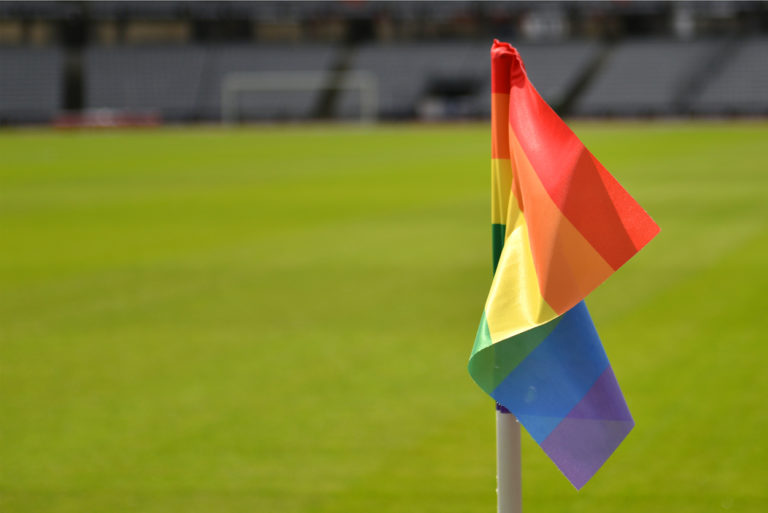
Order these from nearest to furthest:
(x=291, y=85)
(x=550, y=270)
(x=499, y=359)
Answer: (x=550, y=270) < (x=499, y=359) < (x=291, y=85)

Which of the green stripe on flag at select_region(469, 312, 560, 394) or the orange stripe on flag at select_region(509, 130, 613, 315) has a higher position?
the orange stripe on flag at select_region(509, 130, 613, 315)

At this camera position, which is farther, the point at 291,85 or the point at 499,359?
the point at 291,85

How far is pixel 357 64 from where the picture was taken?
202ft

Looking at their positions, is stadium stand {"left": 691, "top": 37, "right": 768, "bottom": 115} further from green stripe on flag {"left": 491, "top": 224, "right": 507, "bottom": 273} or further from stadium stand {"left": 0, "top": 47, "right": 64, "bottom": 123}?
green stripe on flag {"left": 491, "top": 224, "right": 507, "bottom": 273}

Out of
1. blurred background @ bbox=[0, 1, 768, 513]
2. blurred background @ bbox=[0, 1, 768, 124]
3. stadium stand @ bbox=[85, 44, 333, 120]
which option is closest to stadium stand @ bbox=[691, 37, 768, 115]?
blurred background @ bbox=[0, 1, 768, 124]

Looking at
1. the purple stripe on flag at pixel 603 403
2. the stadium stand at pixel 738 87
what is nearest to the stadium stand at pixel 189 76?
the stadium stand at pixel 738 87

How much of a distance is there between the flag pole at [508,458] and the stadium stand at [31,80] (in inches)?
2248

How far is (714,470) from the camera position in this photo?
5.12 metres

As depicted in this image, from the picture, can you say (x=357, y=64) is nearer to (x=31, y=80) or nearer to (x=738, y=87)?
(x=31, y=80)

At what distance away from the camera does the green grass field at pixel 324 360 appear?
16.4 feet

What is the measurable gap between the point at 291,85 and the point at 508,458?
56870 millimetres

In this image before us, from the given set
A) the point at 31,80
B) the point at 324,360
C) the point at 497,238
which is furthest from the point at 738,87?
the point at 497,238

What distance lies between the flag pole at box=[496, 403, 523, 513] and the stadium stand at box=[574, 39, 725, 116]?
52.6m

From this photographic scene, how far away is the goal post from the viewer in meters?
58.0
